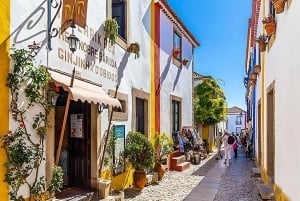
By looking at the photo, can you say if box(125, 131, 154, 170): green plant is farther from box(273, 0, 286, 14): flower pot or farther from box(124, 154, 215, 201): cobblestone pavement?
box(273, 0, 286, 14): flower pot

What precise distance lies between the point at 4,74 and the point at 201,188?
820 cm

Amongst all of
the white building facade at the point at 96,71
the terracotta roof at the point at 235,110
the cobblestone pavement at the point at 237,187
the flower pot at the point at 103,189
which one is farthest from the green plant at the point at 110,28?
the terracotta roof at the point at 235,110

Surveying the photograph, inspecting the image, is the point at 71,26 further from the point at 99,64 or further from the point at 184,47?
the point at 184,47

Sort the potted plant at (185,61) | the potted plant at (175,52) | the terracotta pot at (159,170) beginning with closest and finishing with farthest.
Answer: the terracotta pot at (159,170), the potted plant at (175,52), the potted plant at (185,61)

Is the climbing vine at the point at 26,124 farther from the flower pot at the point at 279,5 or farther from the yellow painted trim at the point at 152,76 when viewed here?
the yellow painted trim at the point at 152,76

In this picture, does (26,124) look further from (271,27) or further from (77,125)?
(271,27)

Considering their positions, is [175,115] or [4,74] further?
[175,115]

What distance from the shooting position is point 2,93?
18.7 feet

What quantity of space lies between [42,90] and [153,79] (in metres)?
8.09

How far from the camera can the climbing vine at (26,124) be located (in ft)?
19.1

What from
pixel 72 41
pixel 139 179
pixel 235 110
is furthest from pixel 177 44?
pixel 235 110

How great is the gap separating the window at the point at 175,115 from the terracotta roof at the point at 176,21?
3.94 meters

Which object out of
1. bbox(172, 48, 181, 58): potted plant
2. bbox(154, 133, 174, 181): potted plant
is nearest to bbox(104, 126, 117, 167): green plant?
bbox(154, 133, 174, 181): potted plant

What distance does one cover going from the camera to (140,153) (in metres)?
11.1
